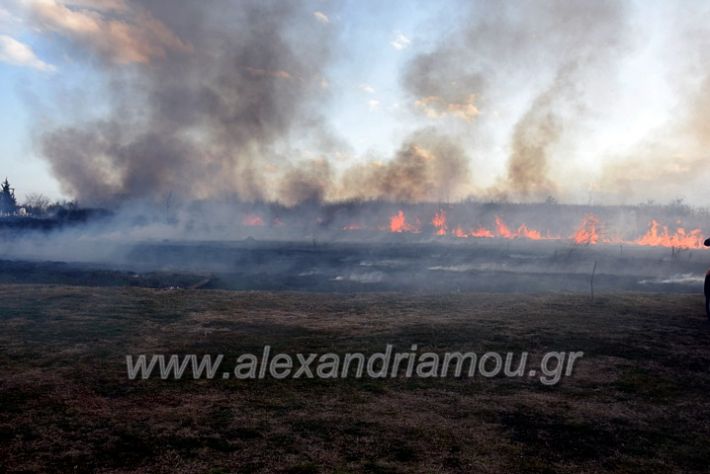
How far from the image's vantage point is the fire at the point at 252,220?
12375cm

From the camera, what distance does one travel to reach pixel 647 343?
11.2 m

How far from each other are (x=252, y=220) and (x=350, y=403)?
123462 mm

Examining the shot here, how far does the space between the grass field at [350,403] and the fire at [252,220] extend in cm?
11132

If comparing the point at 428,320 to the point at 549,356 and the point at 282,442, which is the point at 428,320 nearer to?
the point at 549,356

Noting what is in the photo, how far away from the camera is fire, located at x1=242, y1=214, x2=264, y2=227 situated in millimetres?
123750

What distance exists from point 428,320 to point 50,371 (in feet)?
30.8

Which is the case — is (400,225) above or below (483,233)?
above

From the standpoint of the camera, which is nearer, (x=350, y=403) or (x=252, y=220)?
(x=350, y=403)

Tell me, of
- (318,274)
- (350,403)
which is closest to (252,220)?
(318,274)

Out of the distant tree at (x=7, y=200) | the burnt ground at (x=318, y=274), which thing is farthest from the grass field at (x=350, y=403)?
the distant tree at (x=7, y=200)

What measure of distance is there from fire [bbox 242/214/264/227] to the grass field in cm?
11132

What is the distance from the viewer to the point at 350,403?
7.43 meters

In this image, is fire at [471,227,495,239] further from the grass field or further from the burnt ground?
the grass field

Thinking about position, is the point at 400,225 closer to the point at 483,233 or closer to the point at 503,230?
the point at 483,233
